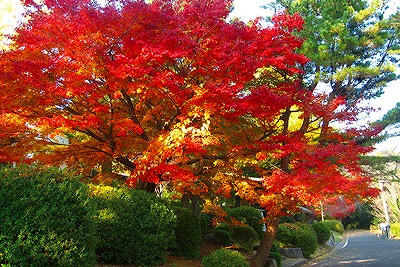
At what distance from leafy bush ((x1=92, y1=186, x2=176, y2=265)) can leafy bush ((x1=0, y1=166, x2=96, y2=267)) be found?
6.81 feet

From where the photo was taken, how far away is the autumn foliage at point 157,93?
8.09m

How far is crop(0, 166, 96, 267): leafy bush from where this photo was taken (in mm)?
5641

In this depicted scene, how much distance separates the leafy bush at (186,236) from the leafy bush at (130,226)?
1.94m

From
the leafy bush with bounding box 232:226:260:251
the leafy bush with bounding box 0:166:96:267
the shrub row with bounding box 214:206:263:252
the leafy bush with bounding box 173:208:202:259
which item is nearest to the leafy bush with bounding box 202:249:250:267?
the leafy bush with bounding box 173:208:202:259

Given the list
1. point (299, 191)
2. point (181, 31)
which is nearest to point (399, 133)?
point (299, 191)

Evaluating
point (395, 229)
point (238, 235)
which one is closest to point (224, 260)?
point (238, 235)

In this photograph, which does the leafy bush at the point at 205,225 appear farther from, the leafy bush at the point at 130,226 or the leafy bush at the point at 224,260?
the leafy bush at the point at 130,226

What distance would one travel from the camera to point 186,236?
436 inches

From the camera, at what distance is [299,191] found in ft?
30.6

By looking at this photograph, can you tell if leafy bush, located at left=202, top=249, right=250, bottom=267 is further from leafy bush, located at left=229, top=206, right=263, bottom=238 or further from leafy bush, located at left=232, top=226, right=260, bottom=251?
leafy bush, located at left=229, top=206, right=263, bottom=238

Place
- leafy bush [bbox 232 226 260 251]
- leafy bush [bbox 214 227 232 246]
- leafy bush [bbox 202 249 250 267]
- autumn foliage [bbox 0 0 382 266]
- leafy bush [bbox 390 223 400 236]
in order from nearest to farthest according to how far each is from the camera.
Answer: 1. autumn foliage [bbox 0 0 382 266]
2. leafy bush [bbox 202 249 250 267]
3. leafy bush [bbox 214 227 232 246]
4. leafy bush [bbox 232 226 260 251]
5. leafy bush [bbox 390 223 400 236]

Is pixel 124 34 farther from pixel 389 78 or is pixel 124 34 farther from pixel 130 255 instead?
pixel 389 78

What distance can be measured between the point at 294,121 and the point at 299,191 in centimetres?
917

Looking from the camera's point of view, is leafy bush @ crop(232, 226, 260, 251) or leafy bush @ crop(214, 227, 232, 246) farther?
leafy bush @ crop(232, 226, 260, 251)
